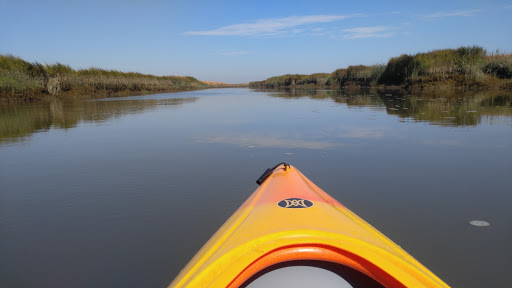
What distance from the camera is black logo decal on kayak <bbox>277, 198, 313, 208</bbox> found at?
169 cm

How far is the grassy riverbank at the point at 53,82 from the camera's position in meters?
16.5

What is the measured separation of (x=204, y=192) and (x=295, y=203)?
6.23 feet

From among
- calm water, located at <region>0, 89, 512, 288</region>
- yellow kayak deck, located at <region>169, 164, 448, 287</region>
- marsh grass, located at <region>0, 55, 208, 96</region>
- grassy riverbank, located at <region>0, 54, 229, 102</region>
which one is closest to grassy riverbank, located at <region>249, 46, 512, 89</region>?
calm water, located at <region>0, 89, 512, 288</region>

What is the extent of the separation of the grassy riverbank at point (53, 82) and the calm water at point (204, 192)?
12.0m

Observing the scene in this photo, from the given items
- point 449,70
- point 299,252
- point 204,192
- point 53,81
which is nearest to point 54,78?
point 53,81

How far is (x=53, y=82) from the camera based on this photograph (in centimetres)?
1923

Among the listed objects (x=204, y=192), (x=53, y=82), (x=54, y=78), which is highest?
(x=54, y=78)

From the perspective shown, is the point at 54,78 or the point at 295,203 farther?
the point at 54,78

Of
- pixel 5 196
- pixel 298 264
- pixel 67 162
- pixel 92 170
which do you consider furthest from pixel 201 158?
pixel 298 264

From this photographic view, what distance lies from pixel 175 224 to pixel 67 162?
9.32ft

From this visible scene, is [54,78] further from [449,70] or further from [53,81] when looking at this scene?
[449,70]

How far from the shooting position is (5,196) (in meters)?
3.51

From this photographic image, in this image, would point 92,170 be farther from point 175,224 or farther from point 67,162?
point 175,224

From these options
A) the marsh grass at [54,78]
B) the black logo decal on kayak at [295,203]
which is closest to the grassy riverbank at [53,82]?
the marsh grass at [54,78]
